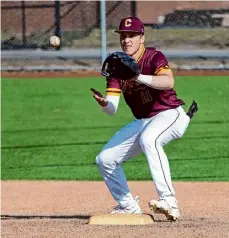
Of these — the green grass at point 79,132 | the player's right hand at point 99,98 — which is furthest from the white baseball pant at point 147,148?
the green grass at point 79,132

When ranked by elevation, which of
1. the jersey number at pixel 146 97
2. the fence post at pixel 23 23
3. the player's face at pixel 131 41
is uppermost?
the player's face at pixel 131 41

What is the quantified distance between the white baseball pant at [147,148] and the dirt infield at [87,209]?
15.2 inches

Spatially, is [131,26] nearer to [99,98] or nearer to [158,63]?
[158,63]

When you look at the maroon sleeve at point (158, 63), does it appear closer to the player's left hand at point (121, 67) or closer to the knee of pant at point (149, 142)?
the player's left hand at point (121, 67)

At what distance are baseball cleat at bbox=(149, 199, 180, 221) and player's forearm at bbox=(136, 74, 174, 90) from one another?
956mm

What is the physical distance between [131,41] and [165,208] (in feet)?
4.89

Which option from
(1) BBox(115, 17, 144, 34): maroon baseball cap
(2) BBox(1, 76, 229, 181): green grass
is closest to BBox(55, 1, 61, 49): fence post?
(2) BBox(1, 76, 229, 181): green grass

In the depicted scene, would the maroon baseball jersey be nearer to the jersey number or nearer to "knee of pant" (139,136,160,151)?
the jersey number

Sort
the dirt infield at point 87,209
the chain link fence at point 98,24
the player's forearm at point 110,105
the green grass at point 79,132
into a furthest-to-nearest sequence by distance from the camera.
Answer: the chain link fence at point 98,24, the green grass at point 79,132, the player's forearm at point 110,105, the dirt infield at point 87,209

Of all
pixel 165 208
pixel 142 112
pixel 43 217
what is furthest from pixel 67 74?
pixel 165 208

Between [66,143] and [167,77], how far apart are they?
22.4 feet

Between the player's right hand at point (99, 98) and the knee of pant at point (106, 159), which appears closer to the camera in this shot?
the player's right hand at point (99, 98)

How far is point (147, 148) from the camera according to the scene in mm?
6895

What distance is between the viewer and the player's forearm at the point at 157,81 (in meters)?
6.79
